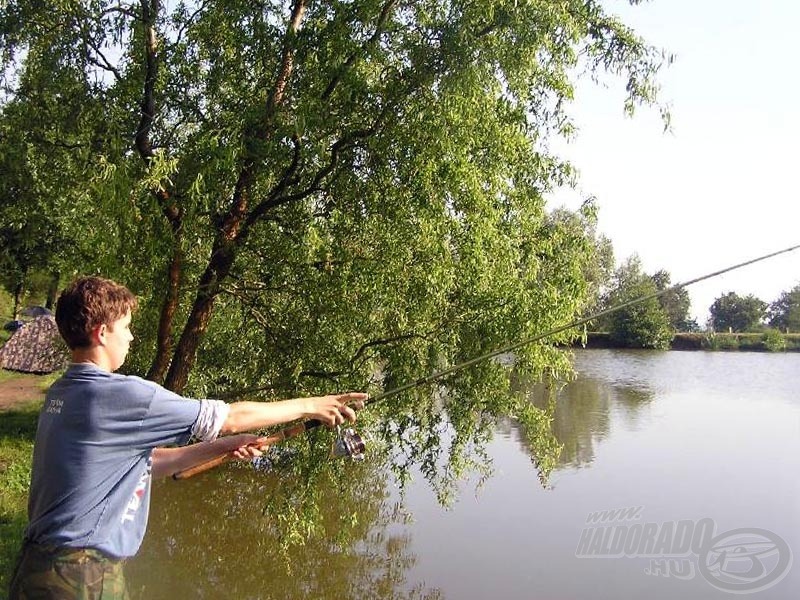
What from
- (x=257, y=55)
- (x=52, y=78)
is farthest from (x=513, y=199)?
(x=52, y=78)

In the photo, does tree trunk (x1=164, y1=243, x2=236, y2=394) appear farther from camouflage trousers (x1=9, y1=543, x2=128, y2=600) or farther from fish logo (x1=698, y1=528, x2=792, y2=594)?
fish logo (x1=698, y1=528, x2=792, y2=594)

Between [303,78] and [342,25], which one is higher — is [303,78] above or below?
below

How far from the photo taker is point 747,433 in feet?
64.2

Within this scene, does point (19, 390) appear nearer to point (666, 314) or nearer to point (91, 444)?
point (91, 444)

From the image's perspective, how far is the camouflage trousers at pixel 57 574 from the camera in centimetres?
237

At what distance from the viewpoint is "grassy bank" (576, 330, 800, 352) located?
50438 mm

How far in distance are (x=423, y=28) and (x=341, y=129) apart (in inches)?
50.0

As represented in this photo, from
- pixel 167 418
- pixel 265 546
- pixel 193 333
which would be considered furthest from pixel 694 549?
pixel 167 418

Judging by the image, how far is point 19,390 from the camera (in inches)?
703

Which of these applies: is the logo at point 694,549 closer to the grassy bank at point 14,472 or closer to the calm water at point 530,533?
the calm water at point 530,533

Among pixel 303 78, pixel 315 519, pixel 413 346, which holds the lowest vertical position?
pixel 315 519

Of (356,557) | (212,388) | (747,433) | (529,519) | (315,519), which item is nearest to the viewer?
(315,519)

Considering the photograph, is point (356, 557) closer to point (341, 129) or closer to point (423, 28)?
point (341, 129)

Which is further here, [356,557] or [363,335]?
[356,557]
